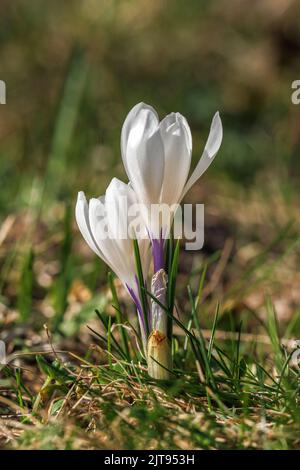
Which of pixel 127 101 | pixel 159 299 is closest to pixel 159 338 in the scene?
pixel 159 299

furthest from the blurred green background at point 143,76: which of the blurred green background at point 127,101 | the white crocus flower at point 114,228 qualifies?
the white crocus flower at point 114,228

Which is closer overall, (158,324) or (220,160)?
(158,324)

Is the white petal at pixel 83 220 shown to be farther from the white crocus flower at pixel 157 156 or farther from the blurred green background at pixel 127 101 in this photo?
the blurred green background at pixel 127 101

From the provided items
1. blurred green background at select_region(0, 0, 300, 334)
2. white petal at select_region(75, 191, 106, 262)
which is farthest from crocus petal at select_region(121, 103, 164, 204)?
blurred green background at select_region(0, 0, 300, 334)
